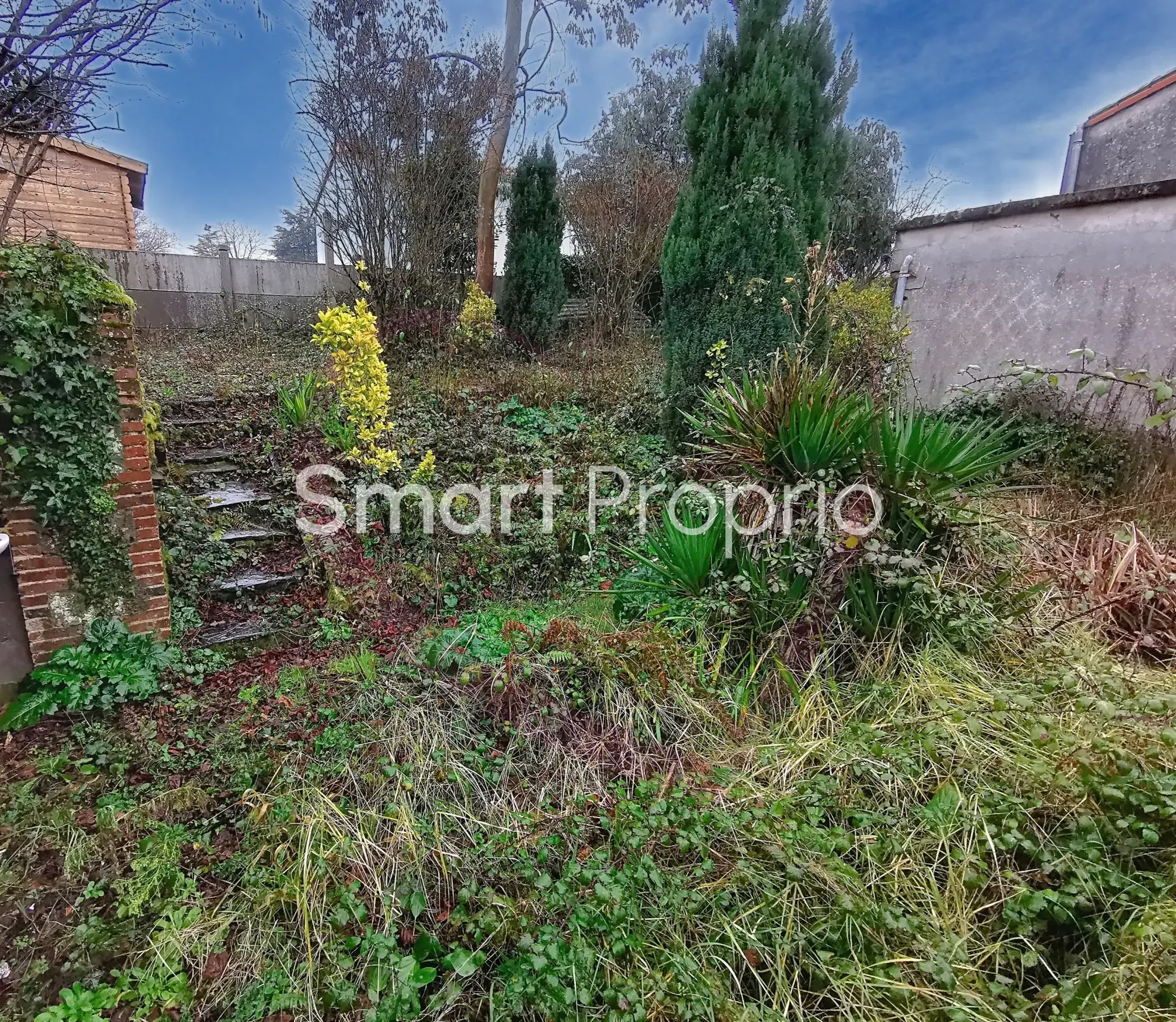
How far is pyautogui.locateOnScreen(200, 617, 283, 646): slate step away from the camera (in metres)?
3.28

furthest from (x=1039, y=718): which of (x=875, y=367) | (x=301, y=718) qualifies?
(x=875, y=367)

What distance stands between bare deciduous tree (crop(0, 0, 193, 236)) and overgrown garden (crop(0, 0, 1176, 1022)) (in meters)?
1.04

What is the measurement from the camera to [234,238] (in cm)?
2528

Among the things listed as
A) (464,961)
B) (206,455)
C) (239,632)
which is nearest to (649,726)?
(464,961)

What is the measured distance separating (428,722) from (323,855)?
0.61 metres

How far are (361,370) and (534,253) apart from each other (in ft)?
18.3

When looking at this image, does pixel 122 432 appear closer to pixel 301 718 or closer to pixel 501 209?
pixel 301 718

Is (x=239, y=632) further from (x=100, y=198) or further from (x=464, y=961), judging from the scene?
(x=100, y=198)

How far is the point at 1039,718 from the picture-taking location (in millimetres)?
2256

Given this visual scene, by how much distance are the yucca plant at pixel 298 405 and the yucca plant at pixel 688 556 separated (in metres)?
3.37

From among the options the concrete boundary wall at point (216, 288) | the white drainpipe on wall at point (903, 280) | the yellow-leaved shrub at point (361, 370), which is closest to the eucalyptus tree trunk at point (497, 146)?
the concrete boundary wall at point (216, 288)

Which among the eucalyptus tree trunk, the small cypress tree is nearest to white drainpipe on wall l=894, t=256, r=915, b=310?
the small cypress tree

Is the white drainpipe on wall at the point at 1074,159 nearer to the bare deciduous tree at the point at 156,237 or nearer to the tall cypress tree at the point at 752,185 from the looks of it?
the tall cypress tree at the point at 752,185

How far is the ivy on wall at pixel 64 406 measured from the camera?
253cm
